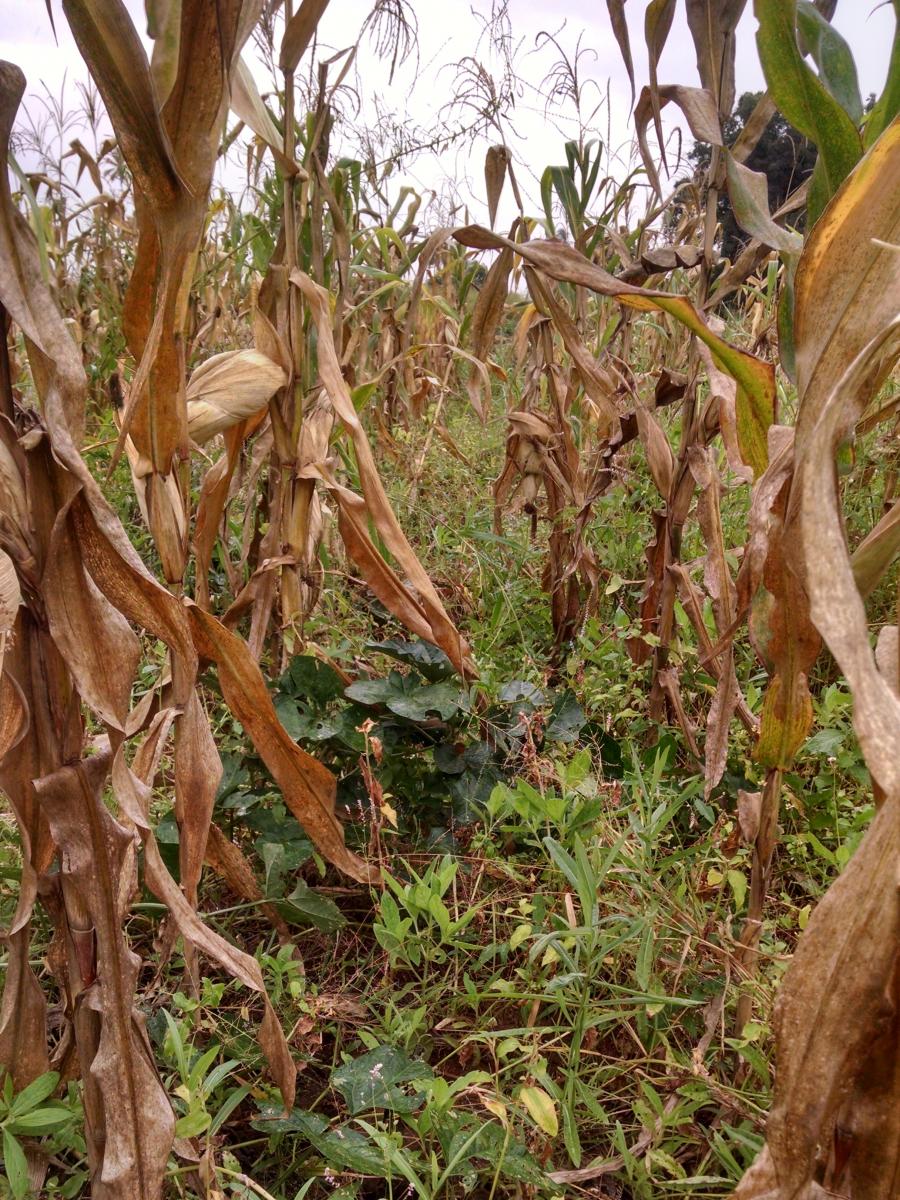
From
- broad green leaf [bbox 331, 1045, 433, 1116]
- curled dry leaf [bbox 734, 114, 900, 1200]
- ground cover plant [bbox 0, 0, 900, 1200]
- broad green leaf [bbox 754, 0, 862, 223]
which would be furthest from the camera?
broad green leaf [bbox 331, 1045, 433, 1116]

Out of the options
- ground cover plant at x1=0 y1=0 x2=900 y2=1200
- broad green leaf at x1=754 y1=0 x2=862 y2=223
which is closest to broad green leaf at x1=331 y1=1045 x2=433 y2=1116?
ground cover plant at x1=0 y1=0 x2=900 y2=1200

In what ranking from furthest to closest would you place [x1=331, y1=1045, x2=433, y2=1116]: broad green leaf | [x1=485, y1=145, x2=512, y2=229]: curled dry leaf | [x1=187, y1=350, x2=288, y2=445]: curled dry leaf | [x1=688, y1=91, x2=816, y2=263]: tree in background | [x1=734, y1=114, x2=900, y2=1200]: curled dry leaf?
[x1=485, y1=145, x2=512, y2=229]: curled dry leaf < [x1=688, y1=91, x2=816, y2=263]: tree in background < [x1=187, y1=350, x2=288, y2=445]: curled dry leaf < [x1=331, y1=1045, x2=433, y2=1116]: broad green leaf < [x1=734, y1=114, x2=900, y2=1200]: curled dry leaf

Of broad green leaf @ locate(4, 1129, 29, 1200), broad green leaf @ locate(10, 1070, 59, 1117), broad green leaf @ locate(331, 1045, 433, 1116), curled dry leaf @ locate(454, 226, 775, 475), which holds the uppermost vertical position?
curled dry leaf @ locate(454, 226, 775, 475)

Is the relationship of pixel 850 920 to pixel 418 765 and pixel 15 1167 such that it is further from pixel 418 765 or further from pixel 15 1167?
pixel 418 765

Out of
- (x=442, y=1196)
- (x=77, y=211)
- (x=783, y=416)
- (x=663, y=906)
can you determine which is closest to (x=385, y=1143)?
(x=442, y=1196)

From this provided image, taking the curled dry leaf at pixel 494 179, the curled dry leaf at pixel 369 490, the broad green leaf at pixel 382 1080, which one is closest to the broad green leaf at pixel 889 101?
the curled dry leaf at pixel 369 490

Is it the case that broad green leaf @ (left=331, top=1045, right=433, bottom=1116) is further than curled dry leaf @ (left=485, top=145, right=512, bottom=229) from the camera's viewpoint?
No

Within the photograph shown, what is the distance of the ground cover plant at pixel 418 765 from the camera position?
0.62 meters

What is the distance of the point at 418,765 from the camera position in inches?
53.4

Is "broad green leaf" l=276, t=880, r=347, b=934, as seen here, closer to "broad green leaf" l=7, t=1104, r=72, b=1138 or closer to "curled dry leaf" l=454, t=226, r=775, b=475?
"broad green leaf" l=7, t=1104, r=72, b=1138

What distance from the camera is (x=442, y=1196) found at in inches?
33.4

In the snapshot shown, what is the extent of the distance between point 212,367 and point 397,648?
50 cm

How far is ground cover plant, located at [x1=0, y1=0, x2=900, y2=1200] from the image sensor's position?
2.04 feet

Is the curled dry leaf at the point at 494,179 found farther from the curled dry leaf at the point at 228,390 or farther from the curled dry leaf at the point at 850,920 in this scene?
the curled dry leaf at the point at 850,920
